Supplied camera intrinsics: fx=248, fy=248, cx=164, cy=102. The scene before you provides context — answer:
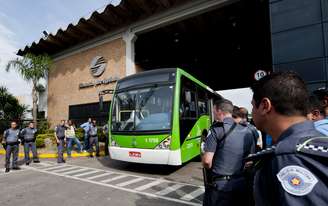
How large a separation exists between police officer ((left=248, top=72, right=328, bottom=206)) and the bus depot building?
1031 cm

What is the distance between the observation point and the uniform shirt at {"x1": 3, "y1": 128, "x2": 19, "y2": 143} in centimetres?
891

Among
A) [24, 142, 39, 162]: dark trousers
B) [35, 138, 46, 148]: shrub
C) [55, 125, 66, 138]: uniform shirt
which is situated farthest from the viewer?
[35, 138, 46, 148]: shrub

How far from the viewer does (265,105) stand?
1336 millimetres

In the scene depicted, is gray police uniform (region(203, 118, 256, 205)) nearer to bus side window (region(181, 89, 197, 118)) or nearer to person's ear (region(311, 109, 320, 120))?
person's ear (region(311, 109, 320, 120))

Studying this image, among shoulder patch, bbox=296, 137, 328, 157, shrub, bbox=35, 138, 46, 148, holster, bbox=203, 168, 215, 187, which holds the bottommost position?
shrub, bbox=35, 138, 46, 148

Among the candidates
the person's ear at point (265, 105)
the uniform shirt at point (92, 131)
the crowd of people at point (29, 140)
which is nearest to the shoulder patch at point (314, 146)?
the person's ear at point (265, 105)

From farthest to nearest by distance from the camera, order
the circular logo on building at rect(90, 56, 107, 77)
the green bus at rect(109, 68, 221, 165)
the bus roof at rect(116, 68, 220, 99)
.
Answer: the circular logo on building at rect(90, 56, 107, 77) < the bus roof at rect(116, 68, 220, 99) < the green bus at rect(109, 68, 221, 165)

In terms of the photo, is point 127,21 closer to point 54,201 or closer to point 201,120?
point 201,120


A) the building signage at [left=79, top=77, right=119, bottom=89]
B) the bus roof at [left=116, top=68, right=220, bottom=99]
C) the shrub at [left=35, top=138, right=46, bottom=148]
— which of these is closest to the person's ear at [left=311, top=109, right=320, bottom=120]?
the bus roof at [left=116, top=68, right=220, bottom=99]

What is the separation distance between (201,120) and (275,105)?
796 cm

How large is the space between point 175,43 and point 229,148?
17.0 m

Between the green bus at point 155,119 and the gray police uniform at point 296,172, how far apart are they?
5674 millimetres

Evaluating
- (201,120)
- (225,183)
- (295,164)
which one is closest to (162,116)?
(201,120)

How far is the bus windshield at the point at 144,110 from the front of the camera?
7115mm
